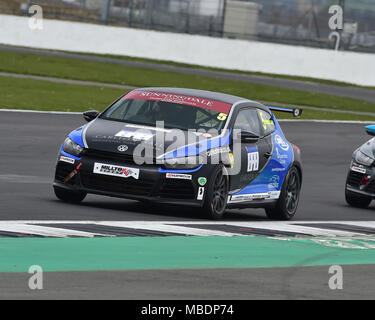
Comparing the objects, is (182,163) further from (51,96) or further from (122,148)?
(51,96)

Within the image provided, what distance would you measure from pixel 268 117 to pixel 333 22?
25.7 m

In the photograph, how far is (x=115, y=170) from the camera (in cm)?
1234

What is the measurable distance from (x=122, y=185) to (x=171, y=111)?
1439 millimetres

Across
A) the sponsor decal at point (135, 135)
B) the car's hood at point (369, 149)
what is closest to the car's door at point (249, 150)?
the sponsor decal at point (135, 135)

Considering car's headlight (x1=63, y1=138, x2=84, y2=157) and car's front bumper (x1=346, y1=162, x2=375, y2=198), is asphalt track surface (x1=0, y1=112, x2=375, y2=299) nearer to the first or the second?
car's front bumper (x1=346, y1=162, x2=375, y2=198)

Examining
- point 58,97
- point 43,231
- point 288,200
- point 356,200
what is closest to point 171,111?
point 288,200

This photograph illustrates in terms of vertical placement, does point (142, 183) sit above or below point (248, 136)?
below

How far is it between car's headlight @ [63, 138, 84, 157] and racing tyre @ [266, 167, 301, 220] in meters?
2.85

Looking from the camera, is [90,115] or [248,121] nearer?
[90,115]

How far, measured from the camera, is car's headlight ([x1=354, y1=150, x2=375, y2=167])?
1607 cm

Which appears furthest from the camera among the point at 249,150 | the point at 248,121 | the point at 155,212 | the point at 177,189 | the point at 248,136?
the point at 248,121

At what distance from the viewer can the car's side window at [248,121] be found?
13.6m

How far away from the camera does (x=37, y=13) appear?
137 feet
